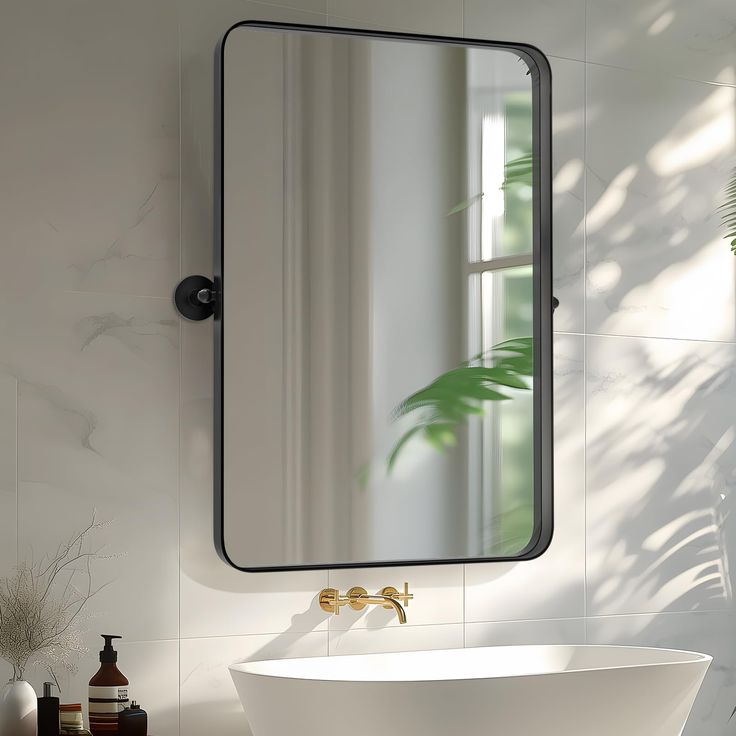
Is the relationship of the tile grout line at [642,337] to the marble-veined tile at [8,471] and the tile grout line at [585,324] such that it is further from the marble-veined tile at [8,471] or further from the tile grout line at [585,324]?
the marble-veined tile at [8,471]

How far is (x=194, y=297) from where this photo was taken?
5.94 ft

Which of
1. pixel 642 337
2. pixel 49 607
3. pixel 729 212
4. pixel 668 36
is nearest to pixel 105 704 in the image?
pixel 49 607

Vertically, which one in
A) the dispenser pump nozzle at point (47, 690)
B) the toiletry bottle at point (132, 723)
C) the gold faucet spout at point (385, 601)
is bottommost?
the toiletry bottle at point (132, 723)

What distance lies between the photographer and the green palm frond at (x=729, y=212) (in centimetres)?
228

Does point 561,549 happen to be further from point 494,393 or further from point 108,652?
point 108,652

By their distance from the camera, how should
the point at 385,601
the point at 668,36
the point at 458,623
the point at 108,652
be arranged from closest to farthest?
the point at 108,652 < the point at 385,601 < the point at 458,623 < the point at 668,36

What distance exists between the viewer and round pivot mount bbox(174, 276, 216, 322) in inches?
71.1

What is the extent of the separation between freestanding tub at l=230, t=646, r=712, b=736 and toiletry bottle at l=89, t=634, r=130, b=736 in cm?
17

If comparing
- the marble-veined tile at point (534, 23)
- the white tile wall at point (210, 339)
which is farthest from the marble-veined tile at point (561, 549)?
the marble-veined tile at point (534, 23)

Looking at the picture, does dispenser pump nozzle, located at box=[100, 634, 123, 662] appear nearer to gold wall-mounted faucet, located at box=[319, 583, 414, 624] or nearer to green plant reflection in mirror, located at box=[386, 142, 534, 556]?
gold wall-mounted faucet, located at box=[319, 583, 414, 624]

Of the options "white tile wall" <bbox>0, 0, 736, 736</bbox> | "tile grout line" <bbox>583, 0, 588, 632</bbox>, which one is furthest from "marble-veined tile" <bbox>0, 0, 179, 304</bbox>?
"tile grout line" <bbox>583, 0, 588, 632</bbox>

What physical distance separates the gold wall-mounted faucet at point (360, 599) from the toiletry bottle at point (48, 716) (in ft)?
1.60

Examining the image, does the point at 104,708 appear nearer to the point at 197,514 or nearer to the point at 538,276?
the point at 197,514

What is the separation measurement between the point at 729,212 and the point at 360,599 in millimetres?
1168
